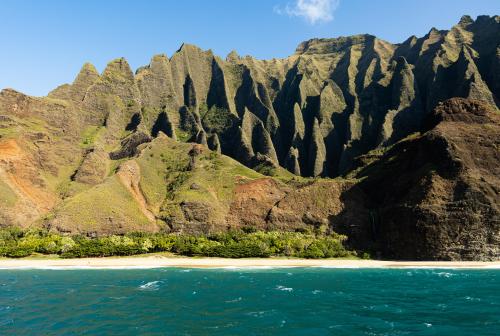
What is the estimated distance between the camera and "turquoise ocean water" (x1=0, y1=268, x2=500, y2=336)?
130 ft

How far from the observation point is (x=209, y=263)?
10562cm

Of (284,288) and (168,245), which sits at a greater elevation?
(168,245)

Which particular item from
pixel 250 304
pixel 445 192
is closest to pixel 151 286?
pixel 250 304

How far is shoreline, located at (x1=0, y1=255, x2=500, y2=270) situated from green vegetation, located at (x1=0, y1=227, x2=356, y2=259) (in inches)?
118

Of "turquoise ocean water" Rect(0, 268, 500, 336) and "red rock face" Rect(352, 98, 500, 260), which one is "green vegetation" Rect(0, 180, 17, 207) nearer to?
"turquoise ocean water" Rect(0, 268, 500, 336)

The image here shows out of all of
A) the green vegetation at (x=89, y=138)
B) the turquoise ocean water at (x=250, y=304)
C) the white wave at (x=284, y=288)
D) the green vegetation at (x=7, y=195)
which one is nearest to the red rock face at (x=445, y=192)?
the turquoise ocean water at (x=250, y=304)

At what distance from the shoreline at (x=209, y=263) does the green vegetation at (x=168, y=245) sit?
3008 millimetres

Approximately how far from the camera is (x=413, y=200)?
401ft

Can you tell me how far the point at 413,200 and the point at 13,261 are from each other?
10583 cm

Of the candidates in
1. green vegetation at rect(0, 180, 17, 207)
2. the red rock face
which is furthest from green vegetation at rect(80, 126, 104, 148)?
the red rock face

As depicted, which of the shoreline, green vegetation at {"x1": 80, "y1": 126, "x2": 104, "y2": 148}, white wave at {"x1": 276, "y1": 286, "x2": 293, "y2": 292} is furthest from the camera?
green vegetation at {"x1": 80, "y1": 126, "x2": 104, "y2": 148}

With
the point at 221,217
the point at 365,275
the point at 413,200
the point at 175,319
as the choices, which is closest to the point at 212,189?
the point at 221,217

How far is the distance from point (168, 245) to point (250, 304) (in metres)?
71.8

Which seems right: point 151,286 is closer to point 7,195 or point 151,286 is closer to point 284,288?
point 284,288
